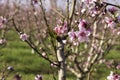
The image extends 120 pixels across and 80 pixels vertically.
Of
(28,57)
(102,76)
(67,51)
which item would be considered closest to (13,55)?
(28,57)

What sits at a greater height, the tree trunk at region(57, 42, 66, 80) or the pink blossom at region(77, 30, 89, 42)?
the pink blossom at region(77, 30, 89, 42)

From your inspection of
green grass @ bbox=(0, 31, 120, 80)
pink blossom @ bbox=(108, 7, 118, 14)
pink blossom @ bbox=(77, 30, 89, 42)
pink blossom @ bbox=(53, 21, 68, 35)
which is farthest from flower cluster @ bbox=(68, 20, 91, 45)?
green grass @ bbox=(0, 31, 120, 80)

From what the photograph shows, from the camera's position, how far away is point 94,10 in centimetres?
317

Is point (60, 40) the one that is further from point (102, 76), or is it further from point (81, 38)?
point (102, 76)

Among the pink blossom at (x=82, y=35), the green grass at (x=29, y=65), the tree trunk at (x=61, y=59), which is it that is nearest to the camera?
the pink blossom at (x=82, y=35)

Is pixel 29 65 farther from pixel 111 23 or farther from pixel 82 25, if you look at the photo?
pixel 82 25

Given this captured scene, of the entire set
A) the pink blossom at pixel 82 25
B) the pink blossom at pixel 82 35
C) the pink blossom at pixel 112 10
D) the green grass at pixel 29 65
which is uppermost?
the pink blossom at pixel 112 10

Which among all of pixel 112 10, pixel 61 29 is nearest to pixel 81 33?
pixel 61 29

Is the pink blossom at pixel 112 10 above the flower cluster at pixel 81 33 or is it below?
above

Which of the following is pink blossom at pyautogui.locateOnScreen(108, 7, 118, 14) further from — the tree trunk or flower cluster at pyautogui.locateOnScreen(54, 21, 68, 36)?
the tree trunk

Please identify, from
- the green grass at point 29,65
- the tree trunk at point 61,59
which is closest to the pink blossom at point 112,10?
the tree trunk at point 61,59

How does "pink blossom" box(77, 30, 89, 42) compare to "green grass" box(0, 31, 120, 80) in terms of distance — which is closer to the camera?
"pink blossom" box(77, 30, 89, 42)

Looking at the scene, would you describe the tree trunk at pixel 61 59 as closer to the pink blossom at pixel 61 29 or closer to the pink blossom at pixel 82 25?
the pink blossom at pixel 61 29

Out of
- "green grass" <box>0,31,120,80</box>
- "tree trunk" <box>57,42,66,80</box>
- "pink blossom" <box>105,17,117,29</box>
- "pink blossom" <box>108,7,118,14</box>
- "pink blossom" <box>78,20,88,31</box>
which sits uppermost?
"pink blossom" <box>108,7,118,14</box>
